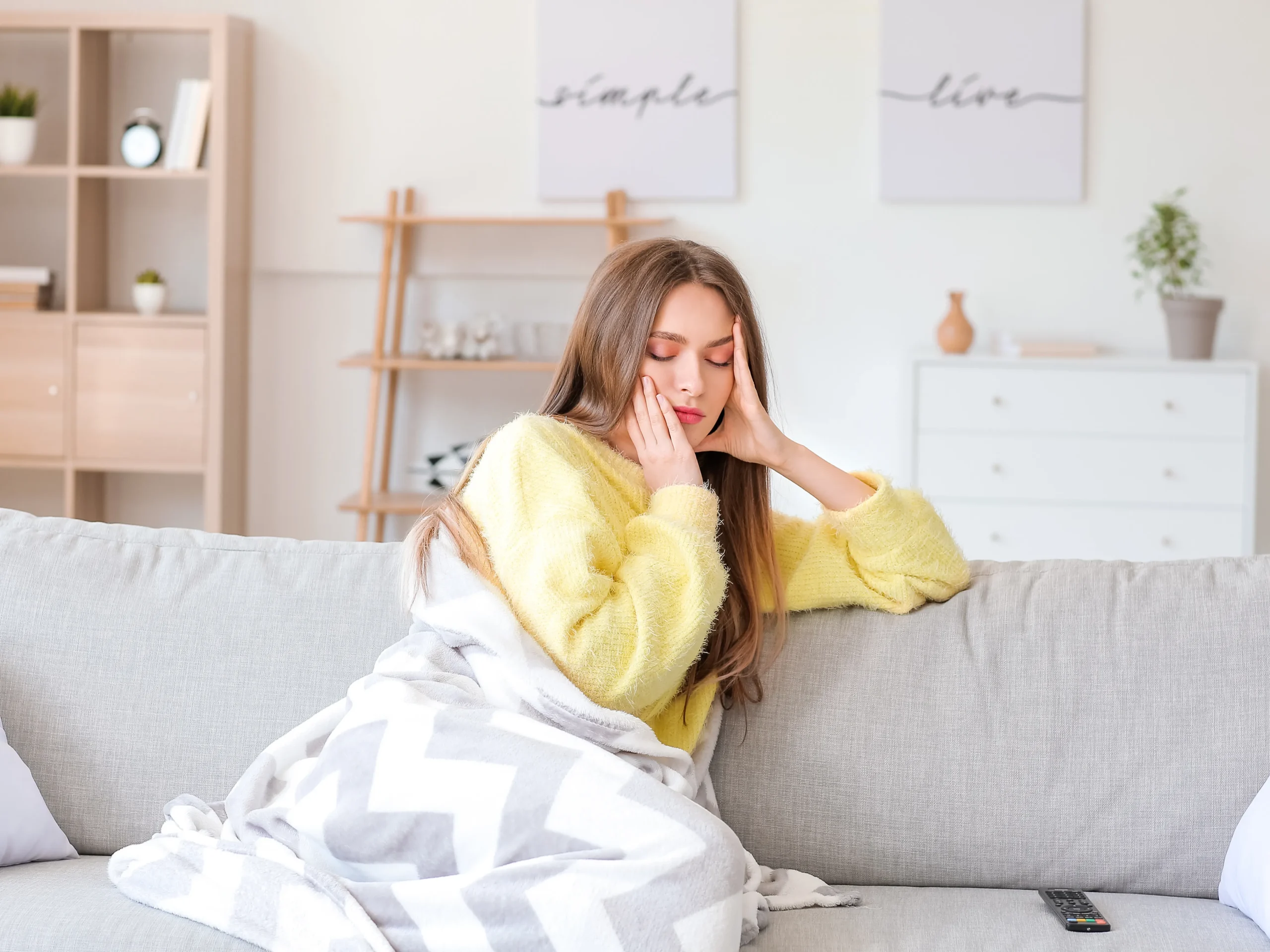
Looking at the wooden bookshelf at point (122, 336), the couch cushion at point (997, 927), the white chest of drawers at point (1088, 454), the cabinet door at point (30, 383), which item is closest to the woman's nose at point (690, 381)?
the couch cushion at point (997, 927)

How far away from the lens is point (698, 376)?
1.60 metres

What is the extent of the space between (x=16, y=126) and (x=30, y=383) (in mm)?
693

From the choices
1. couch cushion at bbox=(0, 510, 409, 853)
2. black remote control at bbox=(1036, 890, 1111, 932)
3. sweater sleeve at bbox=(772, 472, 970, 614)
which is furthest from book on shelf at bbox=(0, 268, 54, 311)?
black remote control at bbox=(1036, 890, 1111, 932)

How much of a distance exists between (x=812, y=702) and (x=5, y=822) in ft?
2.93

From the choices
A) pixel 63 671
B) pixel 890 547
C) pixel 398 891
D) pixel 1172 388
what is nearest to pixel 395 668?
pixel 398 891

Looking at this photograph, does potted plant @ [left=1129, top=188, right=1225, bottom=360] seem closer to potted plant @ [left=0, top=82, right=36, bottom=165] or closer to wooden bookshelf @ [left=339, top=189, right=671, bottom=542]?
wooden bookshelf @ [left=339, top=189, right=671, bottom=542]

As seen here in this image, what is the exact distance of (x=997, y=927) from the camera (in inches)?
52.9

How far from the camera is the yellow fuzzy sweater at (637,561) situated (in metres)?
1.39

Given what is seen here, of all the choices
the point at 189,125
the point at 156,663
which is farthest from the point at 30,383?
the point at 156,663

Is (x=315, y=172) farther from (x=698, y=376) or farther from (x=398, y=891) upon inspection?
(x=398, y=891)

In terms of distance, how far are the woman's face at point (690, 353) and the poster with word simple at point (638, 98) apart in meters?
2.22

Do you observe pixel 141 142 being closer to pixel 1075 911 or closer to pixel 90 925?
pixel 90 925

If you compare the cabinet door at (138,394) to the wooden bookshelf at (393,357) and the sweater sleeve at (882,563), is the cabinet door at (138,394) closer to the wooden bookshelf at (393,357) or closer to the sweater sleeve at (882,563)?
the wooden bookshelf at (393,357)

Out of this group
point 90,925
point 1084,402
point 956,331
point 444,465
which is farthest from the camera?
point 444,465
